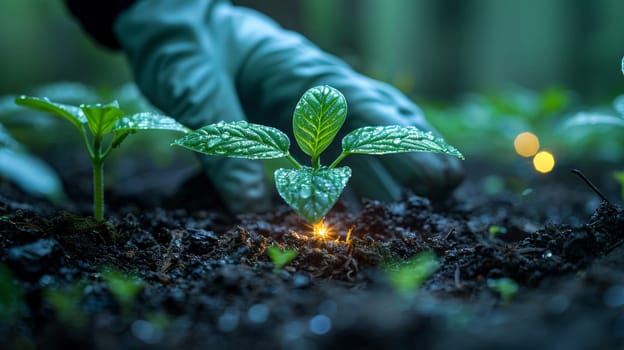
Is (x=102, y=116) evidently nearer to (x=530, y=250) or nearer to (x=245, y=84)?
(x=245, y=84)

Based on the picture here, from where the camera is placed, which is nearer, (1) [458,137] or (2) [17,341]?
(2) [17,341]

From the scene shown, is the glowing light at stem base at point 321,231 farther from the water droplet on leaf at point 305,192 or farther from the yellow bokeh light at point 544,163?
the yellow bokeh light at point 544,163

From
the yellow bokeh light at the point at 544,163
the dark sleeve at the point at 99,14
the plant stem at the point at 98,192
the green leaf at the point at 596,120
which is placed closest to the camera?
the plant stem at the point at 98,192

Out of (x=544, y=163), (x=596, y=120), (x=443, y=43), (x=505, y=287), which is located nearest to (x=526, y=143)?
(x=544, y=163)

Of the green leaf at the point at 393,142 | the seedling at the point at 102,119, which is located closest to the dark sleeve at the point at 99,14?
the seedling at the point at 102,119

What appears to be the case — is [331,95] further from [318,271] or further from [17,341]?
[17,341]

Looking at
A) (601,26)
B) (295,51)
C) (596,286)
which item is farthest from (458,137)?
(601,26)

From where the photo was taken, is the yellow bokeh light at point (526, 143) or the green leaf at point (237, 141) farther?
the yellow bokeh light at point (526, 143)
